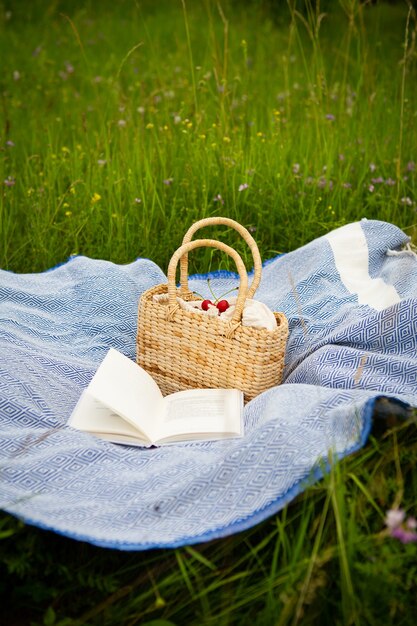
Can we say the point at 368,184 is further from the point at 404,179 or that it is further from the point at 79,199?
the point at 79,199

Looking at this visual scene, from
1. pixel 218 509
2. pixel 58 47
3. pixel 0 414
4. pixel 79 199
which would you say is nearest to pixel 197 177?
pixel 79 199

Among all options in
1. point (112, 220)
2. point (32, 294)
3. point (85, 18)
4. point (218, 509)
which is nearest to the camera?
point (218, 509)

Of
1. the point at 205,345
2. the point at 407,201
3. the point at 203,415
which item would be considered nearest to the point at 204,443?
the point at 203,415

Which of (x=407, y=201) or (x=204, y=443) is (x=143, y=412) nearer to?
(x=204, y=443)

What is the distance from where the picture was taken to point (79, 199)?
349cm

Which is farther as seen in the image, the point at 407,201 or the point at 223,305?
the point at 407,201

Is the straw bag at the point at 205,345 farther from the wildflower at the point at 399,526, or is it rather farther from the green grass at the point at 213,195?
the wildflower at the point at 399,526

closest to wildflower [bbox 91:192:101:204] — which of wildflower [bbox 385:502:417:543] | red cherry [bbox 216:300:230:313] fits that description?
red cherry [bbox 216:300:230:313]

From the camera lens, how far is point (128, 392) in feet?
6.75

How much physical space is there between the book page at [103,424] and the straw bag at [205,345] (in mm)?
355

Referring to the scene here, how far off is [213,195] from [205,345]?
4.68 feet

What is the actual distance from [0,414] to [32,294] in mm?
913

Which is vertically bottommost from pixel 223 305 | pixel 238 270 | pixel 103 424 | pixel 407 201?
pixel 407 201

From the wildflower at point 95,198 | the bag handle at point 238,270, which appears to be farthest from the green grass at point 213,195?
the bag handle at point 238,270
